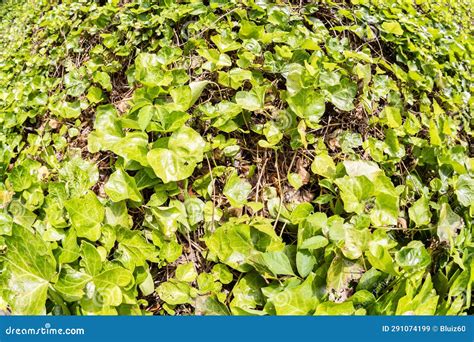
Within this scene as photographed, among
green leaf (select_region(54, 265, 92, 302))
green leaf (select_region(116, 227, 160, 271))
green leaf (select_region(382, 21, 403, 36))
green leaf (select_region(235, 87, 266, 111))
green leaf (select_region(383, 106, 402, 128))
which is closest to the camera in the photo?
green leaf (select_region(54, 265, 92, 302))

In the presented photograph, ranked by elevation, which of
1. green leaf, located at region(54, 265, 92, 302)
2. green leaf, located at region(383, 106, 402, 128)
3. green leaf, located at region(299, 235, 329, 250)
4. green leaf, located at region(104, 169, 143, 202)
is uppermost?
green leaf, located at region(383, 106, 402, 128)

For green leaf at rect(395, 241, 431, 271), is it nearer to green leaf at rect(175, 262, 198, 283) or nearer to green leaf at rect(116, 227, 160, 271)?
green leaf at rect(175, 262, 198, 283)

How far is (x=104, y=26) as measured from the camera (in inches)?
73.5

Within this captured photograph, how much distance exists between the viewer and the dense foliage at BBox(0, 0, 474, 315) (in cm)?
115

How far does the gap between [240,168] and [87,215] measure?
502 mm

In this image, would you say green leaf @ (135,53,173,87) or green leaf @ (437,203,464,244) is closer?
green leaf @ (437,203,464,244)

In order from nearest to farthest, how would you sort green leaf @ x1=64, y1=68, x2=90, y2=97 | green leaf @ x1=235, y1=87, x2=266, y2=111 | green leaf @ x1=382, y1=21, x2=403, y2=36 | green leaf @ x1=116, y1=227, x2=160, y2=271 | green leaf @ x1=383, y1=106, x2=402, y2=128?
green leaf @ x1=116, y1=227, x2=160, y2=271 → green leaf @ x1=235, y1=87, x2=266, y2=111 → green leaf @ x1=383, y1=106, x2=402, y2=128 → green leaf @ x1=64, y1=68, x2=90, y2=97 → green leaf @ x1=382, y1=21, x2=403, y2=36

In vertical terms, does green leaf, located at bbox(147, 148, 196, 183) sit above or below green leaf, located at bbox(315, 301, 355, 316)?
above

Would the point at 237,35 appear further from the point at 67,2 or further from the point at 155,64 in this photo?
the point at 67,2

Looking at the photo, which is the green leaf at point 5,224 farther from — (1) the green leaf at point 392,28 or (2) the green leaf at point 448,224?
(1) the green leaf at point 392,28

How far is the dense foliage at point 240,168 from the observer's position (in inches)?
45.3

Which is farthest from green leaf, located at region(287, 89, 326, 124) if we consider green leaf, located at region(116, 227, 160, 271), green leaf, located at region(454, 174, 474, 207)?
green leaf, located at region(116, 227, 160, 271)

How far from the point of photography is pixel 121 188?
1.21 meters

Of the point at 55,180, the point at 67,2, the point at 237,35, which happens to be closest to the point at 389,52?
the point at 237,35
